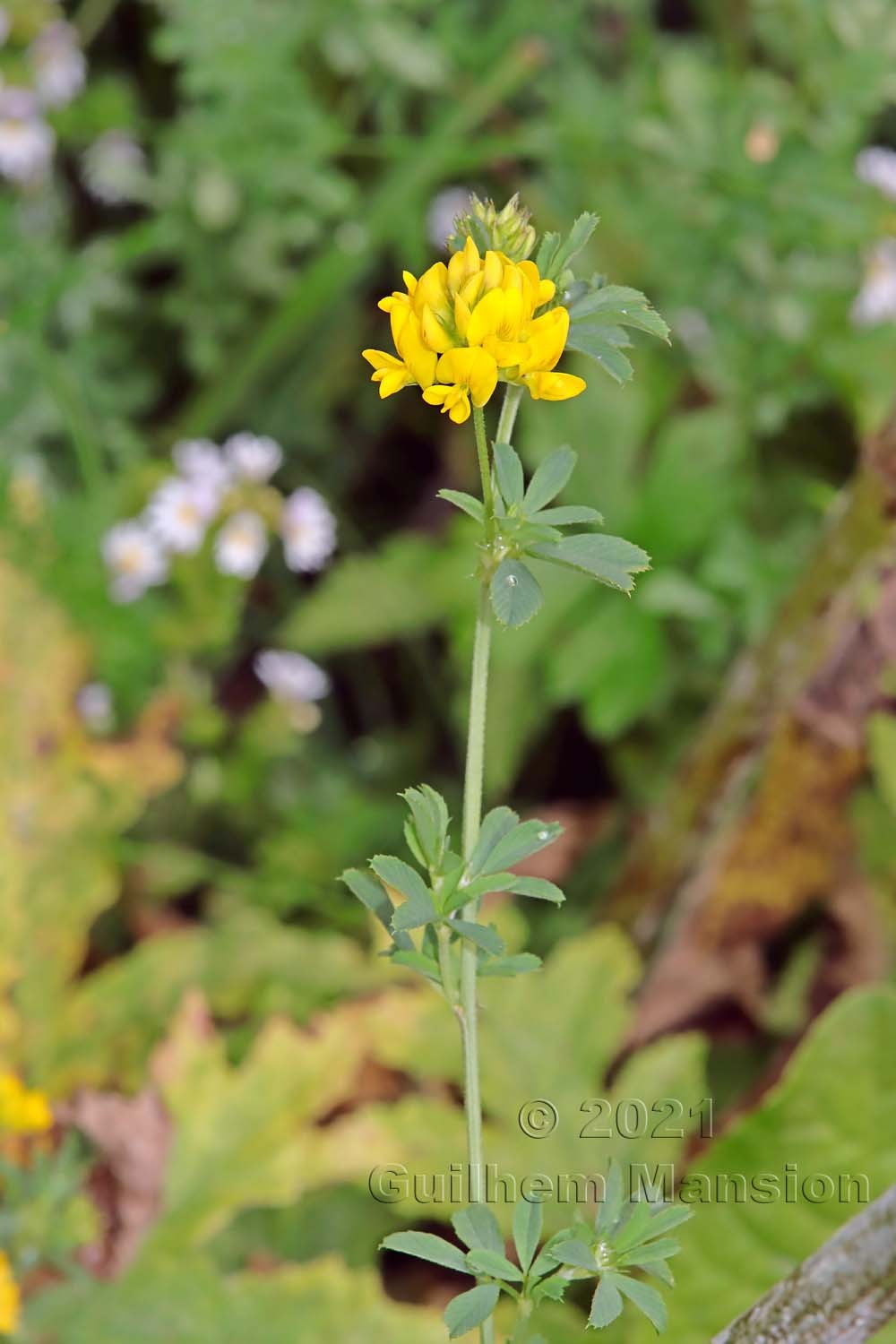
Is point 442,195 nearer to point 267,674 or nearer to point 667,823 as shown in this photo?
point 267,674

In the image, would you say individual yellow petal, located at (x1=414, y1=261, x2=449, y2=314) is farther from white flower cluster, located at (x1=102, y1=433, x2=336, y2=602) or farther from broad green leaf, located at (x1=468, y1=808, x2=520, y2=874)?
white flower cluster, located at (x1=102, y1=433, x2=336, y2=602)

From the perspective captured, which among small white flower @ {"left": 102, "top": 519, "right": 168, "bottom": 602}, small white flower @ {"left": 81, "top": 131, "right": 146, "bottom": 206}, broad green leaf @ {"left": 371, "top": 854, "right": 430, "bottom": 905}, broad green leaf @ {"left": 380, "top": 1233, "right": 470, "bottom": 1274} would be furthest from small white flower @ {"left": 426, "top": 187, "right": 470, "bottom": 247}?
broad green leaf @ {"left": 380, "top": 1233, "right": 470, "bottom": 1274}

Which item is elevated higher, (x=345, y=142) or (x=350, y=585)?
(x=345, y=142)

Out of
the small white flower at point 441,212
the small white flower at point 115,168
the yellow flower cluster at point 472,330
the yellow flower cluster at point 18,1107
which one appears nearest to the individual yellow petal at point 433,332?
the yellow flower cluster at point 472,330

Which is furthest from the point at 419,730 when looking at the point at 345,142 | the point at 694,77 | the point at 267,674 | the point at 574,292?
the point at 574,292

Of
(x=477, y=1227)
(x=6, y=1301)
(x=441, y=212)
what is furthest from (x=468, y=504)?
(x=441, y=212)

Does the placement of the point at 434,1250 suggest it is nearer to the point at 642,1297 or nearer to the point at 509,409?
the point at 642,1297
